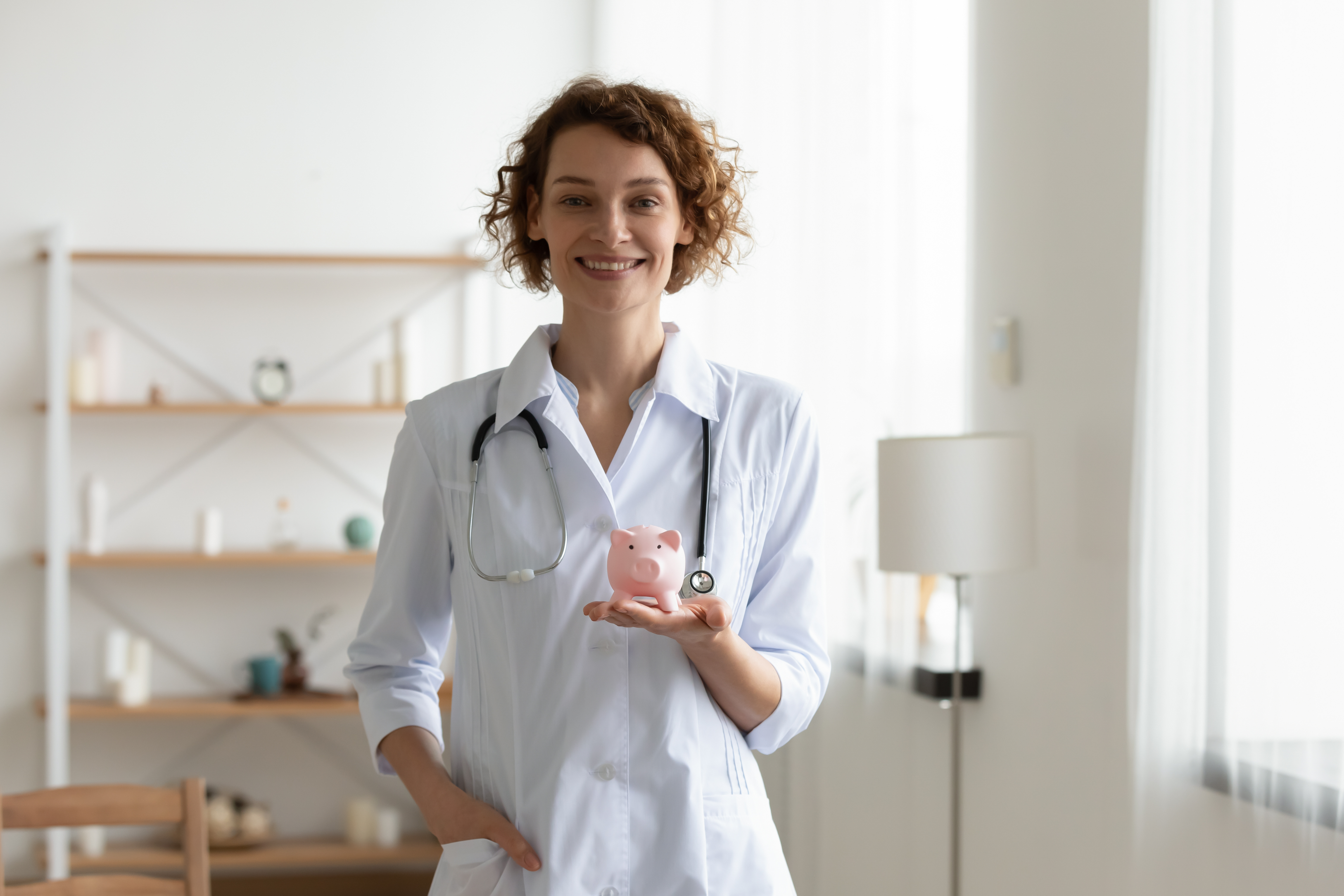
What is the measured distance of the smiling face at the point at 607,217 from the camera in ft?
3.66

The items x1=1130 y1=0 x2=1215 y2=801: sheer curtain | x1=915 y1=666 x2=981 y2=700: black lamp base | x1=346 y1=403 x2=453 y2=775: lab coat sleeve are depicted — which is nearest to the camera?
x1=346 y1=403 x2=453 y2=775: lab coat sleeve

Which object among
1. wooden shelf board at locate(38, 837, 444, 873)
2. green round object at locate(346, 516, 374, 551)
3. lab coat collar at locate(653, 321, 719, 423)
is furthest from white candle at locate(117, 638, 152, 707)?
lab coat collar at locate(653, 321, 719, 423)

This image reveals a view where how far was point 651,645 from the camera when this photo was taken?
1102 millimetres

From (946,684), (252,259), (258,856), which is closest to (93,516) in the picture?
(252,259)

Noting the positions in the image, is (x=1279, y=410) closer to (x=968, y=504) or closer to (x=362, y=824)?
(x=968, y=504)

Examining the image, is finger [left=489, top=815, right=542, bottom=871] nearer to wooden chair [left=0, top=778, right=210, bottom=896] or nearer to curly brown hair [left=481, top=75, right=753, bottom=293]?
curly brown hair [left=481, top=75, right=753, bottom=293]

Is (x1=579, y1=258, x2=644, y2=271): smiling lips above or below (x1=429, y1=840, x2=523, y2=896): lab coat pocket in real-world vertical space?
above

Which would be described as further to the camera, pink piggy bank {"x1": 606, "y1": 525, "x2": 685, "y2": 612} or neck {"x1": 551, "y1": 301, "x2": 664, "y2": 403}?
neck {"x1": 551, "y1": 301, "x2": 664, "y2": 403}

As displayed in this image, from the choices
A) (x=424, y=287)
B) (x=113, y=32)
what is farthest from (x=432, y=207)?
(x=113, y=32)

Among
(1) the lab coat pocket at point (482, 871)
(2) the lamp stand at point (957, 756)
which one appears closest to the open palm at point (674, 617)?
(1) the lab coat pocket at point (482, 871)

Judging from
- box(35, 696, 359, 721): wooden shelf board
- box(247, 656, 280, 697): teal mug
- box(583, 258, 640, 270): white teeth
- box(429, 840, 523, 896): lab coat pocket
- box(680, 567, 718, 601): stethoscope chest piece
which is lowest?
box(35, 696, 359, 721): wooden shelf board

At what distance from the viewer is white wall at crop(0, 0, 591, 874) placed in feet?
13.4

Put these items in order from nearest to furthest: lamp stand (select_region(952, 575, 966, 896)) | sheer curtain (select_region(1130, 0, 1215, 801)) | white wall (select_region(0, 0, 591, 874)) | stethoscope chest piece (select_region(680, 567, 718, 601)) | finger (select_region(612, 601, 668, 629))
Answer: finger (select_region(612, 601, 668, 629)) → stethoscope chest piece (select_region(680, 567, 718, 601)) → sheer curtain (select_region(1130, 0, 1215, 801)) → lamp stand (select_region(952, 575, 966, 896)) → white wall (select_region(0, 0, 591, 874))

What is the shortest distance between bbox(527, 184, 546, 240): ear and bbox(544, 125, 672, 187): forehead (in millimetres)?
80
